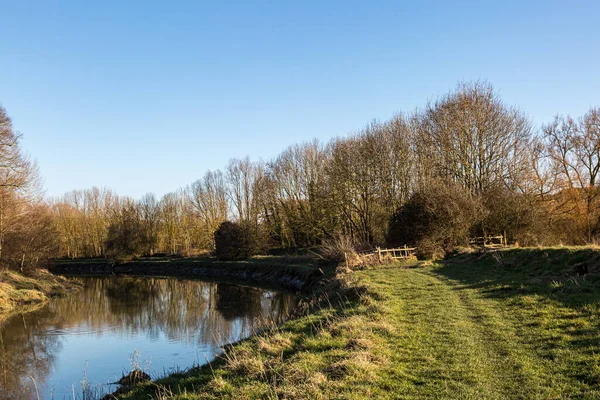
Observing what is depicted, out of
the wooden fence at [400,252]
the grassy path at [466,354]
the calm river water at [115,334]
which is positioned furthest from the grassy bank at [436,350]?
the wooden fence at [400,252]

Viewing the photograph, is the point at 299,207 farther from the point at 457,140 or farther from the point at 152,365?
the point at 152,365

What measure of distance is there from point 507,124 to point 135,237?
2148 inches

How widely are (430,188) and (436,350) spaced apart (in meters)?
21.3

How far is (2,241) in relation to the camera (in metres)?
31.6

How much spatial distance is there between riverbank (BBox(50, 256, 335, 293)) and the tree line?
3.91 meters

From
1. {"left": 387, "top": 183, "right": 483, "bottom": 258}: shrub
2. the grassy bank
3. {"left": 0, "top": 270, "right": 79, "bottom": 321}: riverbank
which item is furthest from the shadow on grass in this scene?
{"left": 0, "top": 270, "right": 79, "bottom": 321}: riverbank

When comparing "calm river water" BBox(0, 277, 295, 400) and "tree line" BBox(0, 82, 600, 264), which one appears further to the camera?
"tree line" BBox(0, 82, 600, 264)

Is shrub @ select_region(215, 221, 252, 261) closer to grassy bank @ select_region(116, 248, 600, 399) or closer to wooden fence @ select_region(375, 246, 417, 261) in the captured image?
wooden fence @ select_region(375, 246, 417, 261)

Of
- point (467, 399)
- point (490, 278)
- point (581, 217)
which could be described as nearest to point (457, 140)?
point (581, 217)

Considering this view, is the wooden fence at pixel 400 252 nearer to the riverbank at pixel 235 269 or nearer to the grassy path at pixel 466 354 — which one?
the riverbank at pixel 235 269

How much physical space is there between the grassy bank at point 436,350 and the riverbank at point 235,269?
11239 mm

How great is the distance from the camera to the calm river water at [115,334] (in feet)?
41.7

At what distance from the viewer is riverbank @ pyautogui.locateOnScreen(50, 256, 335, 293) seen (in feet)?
98.7

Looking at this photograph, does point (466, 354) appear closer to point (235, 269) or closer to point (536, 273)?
point (536, 273)
